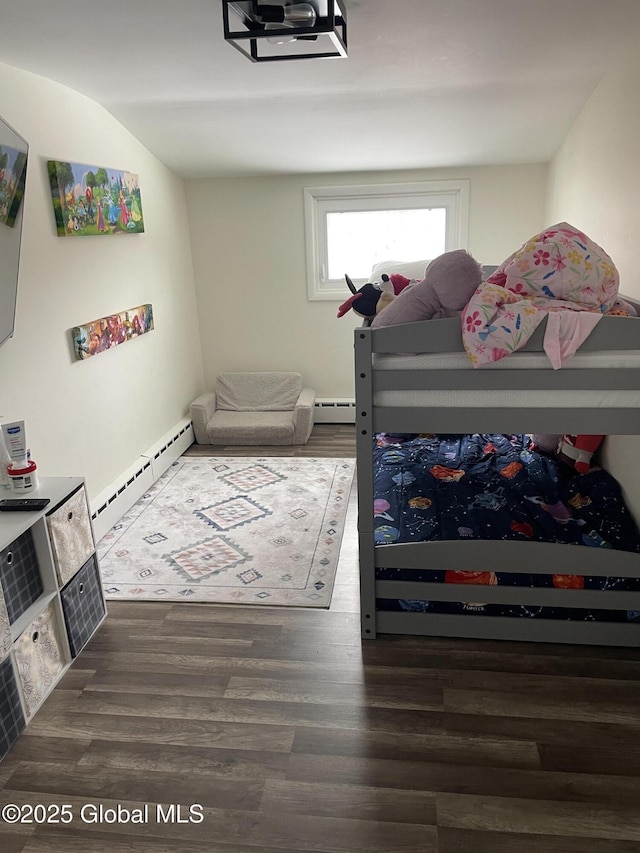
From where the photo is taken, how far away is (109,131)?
3508 mm

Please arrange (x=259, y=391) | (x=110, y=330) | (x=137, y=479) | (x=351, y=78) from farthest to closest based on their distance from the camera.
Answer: (x=259, y=391) → (x=137, y=479) → (x=110, y=330) → (x=351, y=78)

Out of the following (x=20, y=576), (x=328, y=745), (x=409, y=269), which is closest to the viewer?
(x=328, y=745)

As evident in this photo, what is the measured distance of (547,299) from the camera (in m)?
2.06

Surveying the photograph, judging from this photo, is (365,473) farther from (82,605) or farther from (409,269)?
(409,269)

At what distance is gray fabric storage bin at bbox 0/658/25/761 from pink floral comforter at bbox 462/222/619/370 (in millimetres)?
1732

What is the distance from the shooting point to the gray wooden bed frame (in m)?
1.99

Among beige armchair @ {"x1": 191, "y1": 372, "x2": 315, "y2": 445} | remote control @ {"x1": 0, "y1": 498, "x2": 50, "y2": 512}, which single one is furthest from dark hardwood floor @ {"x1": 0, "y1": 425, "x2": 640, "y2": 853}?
beige armchair @ {"x1": 191, "y1": 372, "x2": 315, "y2": 445}

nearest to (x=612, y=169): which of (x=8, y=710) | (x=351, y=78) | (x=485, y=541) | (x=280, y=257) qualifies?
(x=351, y=78)

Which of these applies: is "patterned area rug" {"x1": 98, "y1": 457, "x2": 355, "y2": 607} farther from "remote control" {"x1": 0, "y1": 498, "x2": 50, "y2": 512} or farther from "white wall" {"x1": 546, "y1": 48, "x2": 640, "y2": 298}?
"white wall" {"x1": 546, "y1": 48, "x2": 640, "y2": 298}

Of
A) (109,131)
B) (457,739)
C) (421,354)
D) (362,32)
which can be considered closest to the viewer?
(457,739)

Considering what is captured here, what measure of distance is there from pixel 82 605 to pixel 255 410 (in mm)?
2606

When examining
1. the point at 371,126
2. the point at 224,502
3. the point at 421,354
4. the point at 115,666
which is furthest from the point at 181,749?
the point at 371,126

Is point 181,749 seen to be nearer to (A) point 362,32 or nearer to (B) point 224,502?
(B) point 224,502

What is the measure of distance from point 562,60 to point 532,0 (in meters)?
0.67
